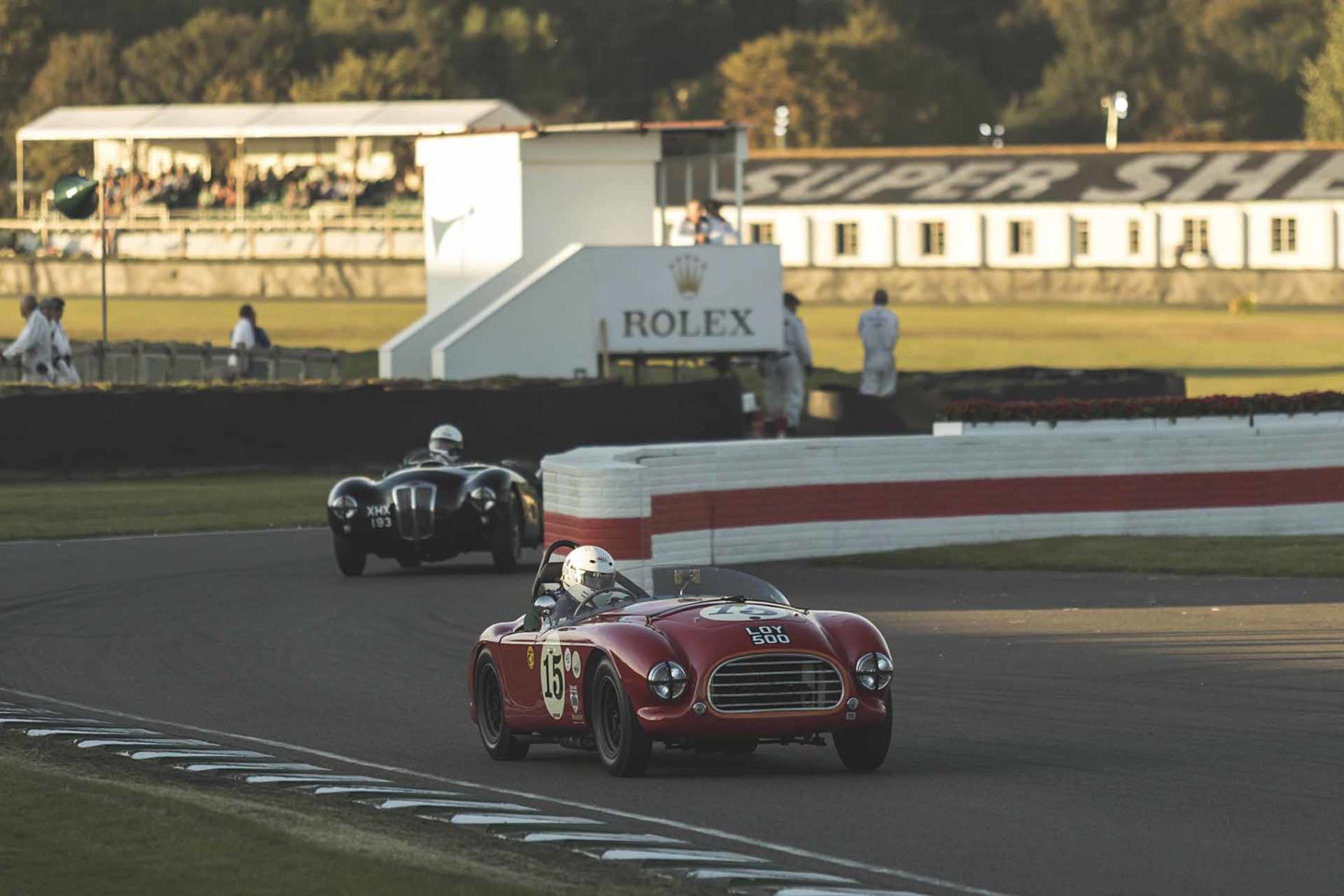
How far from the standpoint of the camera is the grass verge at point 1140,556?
18.5m

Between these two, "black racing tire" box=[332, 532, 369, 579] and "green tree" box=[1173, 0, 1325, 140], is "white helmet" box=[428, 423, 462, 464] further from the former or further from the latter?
"green tree" box=[1173, 0, 1325, 140]

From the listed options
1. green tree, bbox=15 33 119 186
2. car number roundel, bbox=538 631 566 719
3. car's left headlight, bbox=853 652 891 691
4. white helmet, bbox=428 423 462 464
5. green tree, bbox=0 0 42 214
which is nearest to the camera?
car's left headlight, bbox=853 652 891 691

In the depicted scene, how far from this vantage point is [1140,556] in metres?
19.2

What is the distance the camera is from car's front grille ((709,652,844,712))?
382 inches

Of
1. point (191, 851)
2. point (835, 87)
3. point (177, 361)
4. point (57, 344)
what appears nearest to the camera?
point (191, 851)

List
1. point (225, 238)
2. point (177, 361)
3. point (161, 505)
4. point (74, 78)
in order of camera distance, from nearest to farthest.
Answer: point (161, 505)
point (177, 361)
point (225, 238)
point (74, 78)

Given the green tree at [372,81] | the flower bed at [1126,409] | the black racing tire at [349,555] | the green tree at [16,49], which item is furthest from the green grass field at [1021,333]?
the green tree at [16,49]

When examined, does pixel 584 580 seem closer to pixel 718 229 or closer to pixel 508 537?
pixel 508 537

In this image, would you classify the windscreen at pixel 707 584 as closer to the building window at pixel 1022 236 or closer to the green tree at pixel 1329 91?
the building window at pixel 1022 236

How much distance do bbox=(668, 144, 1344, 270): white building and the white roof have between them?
42.9 ft

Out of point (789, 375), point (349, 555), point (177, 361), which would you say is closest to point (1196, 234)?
point (789, 375)

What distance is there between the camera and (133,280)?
62.0 m

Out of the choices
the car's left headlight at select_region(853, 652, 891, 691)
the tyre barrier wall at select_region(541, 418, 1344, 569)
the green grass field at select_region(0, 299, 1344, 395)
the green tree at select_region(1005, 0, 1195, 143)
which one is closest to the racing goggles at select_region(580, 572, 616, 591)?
the car's left headlight at select_region(853, 652, 891, 691)

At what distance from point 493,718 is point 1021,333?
45.3 metres
